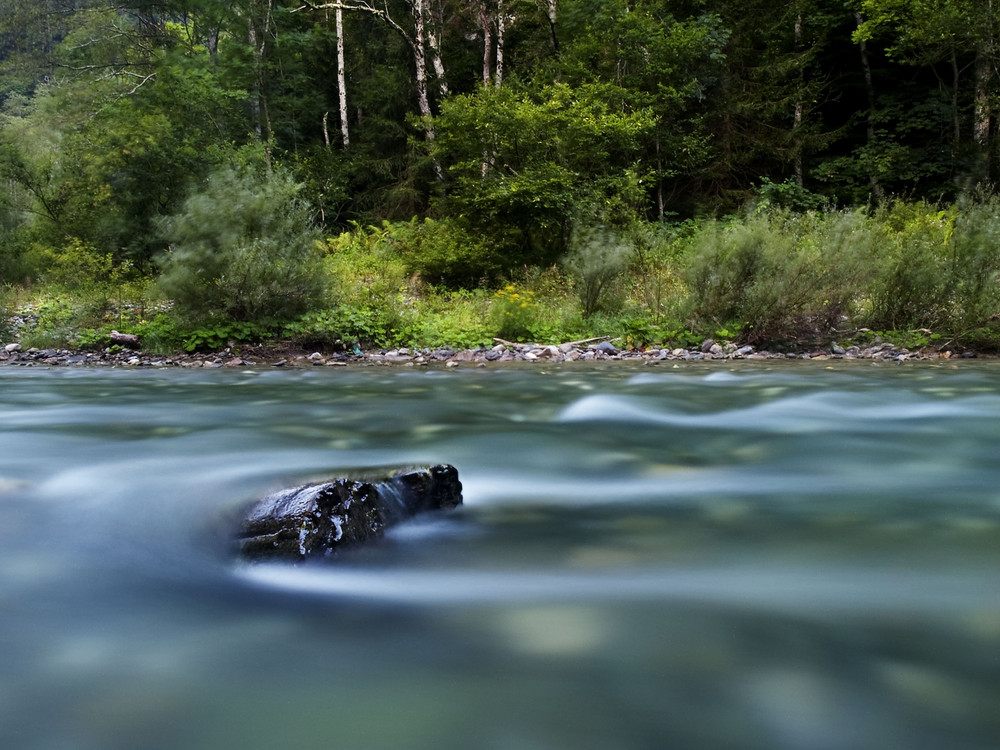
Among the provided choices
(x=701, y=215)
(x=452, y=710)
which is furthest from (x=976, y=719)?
(x=701, y=215)

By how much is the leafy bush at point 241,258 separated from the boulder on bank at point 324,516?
8060 millimetres

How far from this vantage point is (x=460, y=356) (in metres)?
9.26

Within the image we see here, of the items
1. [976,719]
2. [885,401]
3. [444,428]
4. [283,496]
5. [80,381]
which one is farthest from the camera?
[80,381]

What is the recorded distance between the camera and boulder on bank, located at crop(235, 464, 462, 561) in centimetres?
198

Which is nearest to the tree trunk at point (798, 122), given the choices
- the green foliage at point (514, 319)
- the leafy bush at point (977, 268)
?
the leafy bush at point (977, 268)

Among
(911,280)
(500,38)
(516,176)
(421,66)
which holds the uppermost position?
(500,38)

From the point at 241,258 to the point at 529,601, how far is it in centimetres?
881

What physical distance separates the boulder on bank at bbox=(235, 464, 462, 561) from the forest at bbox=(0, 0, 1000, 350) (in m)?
7.72

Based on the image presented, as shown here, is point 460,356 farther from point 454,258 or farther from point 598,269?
point 454,258

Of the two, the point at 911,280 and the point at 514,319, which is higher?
the point at 911,280

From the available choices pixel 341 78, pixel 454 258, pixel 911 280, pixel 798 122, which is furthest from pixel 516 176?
pixel 341 78

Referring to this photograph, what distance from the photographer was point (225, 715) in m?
1.27

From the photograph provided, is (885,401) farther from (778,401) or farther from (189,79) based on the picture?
(189,79)

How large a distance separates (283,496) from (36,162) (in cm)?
2040
